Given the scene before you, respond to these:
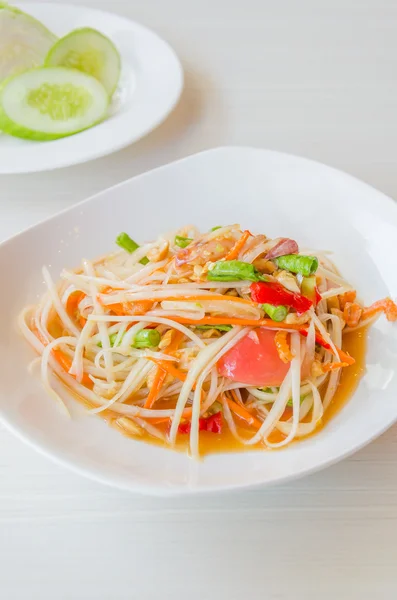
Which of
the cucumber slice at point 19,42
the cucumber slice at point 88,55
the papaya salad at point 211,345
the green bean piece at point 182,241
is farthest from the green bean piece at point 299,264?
the cucumber slice at point 19,42

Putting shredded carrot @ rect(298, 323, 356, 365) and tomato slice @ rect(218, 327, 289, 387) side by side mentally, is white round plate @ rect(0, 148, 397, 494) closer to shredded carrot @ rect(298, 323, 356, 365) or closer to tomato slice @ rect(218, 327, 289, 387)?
shredded carrot @ rect(298, 323, 356, 365)

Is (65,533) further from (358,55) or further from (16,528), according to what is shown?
(358,55)

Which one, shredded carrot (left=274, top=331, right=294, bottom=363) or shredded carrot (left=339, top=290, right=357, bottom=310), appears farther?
shredded carrot (left=339, top=290, right=357, bottom=310)

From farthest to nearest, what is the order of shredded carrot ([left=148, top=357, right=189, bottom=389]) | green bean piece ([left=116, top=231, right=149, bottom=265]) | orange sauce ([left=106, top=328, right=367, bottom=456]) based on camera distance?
1. green bean piece ([left=116, top=231, right=149, bottom=265])
2. shredded carrot ([left=148, top=357, right=189, bottom=389])
3. orange sauce ([left=106, top=328, right=367, bottom=456])

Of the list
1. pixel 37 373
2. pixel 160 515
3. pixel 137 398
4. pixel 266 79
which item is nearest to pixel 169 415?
pixel 137 398

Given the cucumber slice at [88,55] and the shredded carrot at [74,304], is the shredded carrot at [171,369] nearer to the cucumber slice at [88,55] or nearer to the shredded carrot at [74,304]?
the shredded carrot at [74,304]

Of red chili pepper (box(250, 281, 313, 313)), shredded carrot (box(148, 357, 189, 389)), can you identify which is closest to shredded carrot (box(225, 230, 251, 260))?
red chili pepper (box(250, 281, 313, 313))
